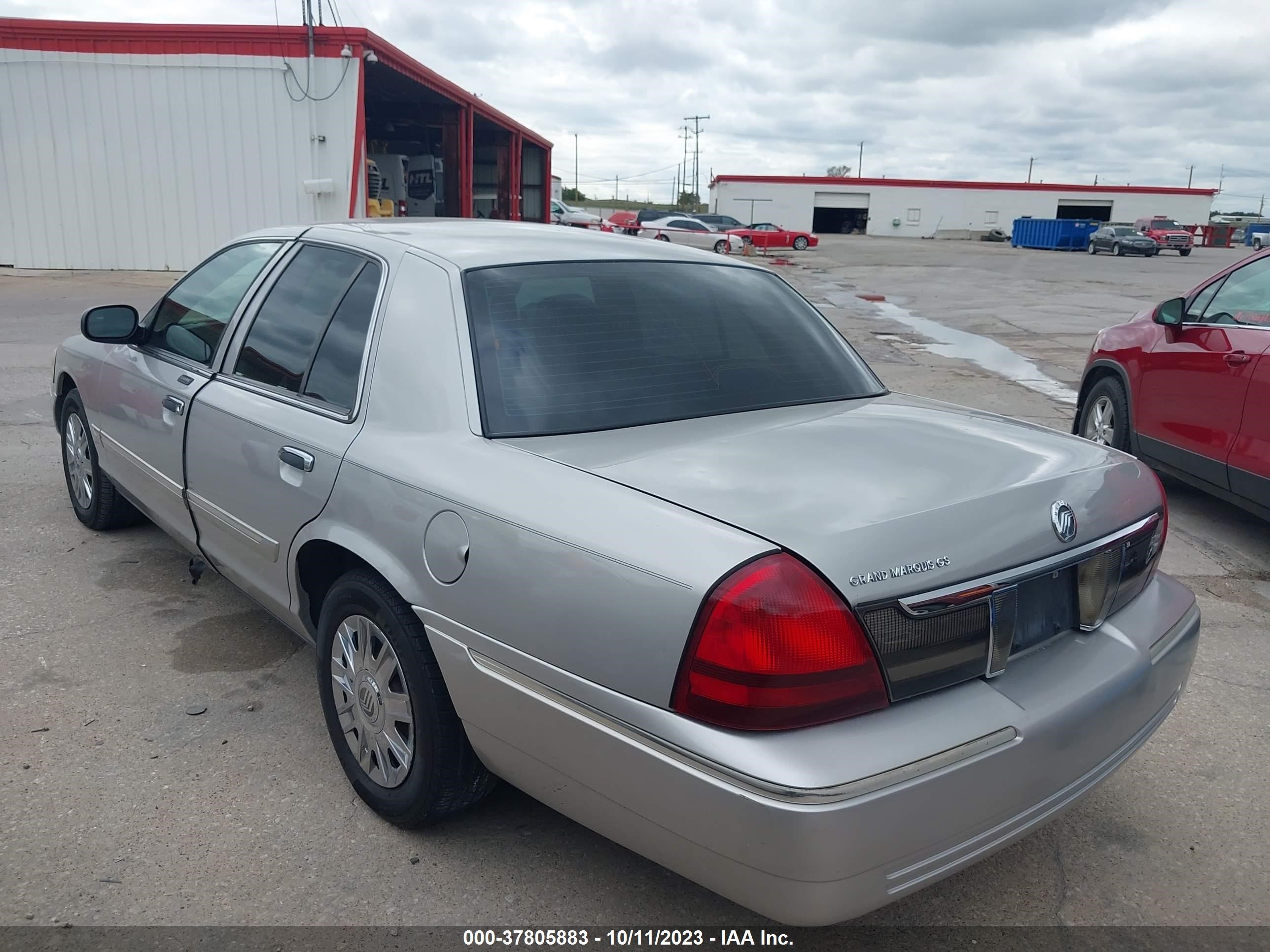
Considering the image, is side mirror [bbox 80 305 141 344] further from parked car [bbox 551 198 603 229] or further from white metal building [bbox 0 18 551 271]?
parked car [bbox 551 198 603 229]

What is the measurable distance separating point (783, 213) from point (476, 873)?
2871 inches

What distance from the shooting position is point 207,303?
12.7ft

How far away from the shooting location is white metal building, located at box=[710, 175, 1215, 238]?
7150cm

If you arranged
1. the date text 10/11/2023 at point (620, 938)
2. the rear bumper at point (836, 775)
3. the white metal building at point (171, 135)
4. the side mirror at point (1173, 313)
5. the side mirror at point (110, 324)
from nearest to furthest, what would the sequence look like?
the rear bumper at point (836, 775) < the date text 10/11/2023 at point (620, 938) < the side mirror at point (110, 324) < the side mirror at point (1173, 313) < the white metal building at point (171, 135)

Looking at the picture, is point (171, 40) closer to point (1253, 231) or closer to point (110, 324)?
point (110, 324)

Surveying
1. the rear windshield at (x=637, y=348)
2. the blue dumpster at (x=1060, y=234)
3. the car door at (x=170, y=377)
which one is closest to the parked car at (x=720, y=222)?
the blue dumpster at (x=1060, y=234)

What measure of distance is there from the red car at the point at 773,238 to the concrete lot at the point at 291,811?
3658 centimetres

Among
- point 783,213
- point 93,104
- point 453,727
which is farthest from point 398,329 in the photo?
point 783,213

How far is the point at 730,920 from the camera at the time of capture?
2395 millimetres

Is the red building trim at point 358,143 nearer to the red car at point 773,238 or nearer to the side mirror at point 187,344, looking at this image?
the side mirror at point 187,344

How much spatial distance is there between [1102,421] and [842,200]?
2770 inches

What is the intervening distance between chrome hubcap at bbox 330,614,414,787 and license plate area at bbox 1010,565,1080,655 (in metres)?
1.46

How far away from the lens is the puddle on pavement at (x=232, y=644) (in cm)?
365

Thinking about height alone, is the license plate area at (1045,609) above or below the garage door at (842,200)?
below
